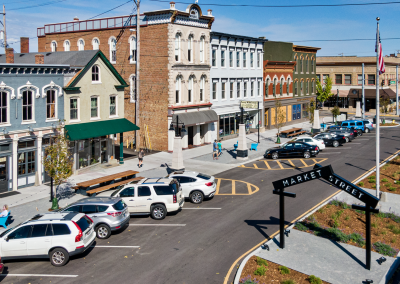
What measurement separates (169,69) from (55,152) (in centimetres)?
1879

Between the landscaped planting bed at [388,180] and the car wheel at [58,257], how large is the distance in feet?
61.0

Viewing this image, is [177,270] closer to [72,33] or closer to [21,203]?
[21,203]

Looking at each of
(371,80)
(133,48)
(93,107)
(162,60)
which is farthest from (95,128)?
(371,80)

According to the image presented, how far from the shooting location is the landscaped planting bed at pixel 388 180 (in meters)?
24.6

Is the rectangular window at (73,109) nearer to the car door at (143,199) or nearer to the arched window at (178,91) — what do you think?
the car door at (143,199)

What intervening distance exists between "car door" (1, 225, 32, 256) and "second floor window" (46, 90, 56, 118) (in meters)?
14.0

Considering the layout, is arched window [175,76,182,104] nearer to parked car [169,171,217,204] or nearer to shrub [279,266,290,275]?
parked car [169,171,217,204]

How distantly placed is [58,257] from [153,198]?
6117 millimetres

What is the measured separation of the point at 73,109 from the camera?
29.5 meters

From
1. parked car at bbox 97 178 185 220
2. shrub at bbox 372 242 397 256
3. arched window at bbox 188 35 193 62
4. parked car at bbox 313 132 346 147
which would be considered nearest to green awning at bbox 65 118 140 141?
parked car at bbox 97 178 185 220

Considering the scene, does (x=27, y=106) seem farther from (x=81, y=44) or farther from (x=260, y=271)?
(x=81, y=44)

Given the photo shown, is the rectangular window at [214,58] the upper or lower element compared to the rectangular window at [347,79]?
lower

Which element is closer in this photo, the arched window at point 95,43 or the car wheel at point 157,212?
Answer: the car wheel at point 157,212

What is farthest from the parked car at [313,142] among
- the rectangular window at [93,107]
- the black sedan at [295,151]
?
the rectangular window at [93,107]
